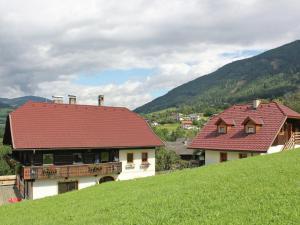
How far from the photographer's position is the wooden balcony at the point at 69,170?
2900 centimetres

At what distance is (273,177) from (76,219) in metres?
7.96

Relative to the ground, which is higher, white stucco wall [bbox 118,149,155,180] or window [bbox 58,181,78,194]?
white stucco wall [bbox 118,149,155,180]

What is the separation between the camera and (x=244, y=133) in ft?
112

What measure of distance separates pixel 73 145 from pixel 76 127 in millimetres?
2937

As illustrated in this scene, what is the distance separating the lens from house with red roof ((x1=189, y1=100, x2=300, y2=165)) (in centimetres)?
3244

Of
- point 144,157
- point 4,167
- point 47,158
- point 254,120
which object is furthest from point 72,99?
point 254,120

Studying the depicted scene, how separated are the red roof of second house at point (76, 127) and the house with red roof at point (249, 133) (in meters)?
5.10

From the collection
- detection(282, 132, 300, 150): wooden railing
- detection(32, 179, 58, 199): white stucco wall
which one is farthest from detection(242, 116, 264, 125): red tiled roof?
detection(32, 179, 58, 199): white stucco wall

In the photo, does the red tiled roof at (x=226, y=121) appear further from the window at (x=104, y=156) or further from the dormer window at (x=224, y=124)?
the window at (x=104, y=156)

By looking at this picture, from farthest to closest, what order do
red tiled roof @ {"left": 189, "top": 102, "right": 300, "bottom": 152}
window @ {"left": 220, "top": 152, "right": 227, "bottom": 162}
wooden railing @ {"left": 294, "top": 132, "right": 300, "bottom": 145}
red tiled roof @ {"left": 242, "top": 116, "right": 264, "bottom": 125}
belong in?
1. wooden railing @ {"left": 294, "top": 132, "right": 300, "bottom": 145}
2. window @ {"left": 220, "top": 152, "right": 227, "bottom": 162}
3. red tiled roof @ {"left": 242, "top": 116, "right": 264, "bottom": 125}
4. red tiled roof @ {"left": 189, "top": 102, "right": 300, "bottom": 152}

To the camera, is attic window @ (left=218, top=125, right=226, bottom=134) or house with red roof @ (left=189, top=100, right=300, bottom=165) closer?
house with red roof @ (left=189, top=100, right=300, bottom=165)

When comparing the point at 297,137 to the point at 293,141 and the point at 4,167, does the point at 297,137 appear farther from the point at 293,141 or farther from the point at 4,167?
the point at 4,167

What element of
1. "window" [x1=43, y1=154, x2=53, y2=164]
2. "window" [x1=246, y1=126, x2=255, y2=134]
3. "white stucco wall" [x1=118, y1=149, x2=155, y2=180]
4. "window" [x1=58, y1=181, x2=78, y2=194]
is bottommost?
"window" [x1=58, y1=181, x2=78, y2=194]

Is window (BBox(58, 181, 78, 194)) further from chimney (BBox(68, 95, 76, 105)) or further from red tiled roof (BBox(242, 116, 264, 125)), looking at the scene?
red tiled roof (BBox(242, 116, 264, 125))
